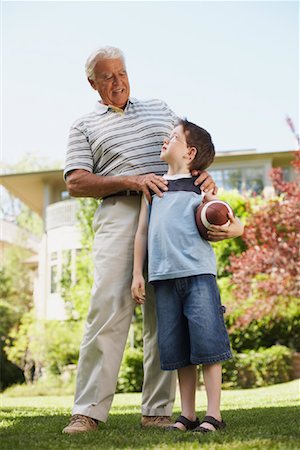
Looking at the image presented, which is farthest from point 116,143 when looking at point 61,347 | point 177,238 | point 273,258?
point 61,347

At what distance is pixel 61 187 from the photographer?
2355cm

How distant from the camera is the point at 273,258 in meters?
12.3

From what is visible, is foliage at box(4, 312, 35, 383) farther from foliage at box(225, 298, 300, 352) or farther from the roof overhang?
foliage at box(225, 298, 300, 352)

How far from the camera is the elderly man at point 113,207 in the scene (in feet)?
12.1

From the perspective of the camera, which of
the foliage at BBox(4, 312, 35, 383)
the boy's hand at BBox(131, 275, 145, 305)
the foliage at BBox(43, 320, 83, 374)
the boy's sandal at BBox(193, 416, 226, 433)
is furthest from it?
the foliage at BBox(4, 312, 35, 383)

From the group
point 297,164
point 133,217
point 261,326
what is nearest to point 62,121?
point 261,326

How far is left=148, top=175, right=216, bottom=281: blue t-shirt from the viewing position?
3.45 m

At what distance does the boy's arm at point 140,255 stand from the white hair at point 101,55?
79 cm

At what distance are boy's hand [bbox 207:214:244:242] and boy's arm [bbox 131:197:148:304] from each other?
37 cm

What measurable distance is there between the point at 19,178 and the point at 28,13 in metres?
6.66

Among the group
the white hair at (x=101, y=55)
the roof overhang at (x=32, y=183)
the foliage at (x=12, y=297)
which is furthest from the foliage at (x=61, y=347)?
the white hair at (x=101, y=55)

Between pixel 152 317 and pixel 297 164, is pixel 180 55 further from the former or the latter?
pixel 152 317

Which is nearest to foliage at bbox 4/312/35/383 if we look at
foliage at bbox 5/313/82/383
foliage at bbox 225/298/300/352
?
foliage at bbox 5/313/82/383

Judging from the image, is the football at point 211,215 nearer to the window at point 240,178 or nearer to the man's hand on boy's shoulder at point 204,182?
the man's hand on boy's shoulder at point 204,182
